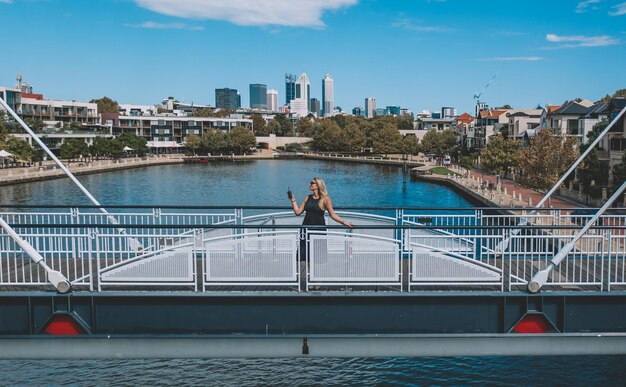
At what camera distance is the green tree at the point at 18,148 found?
291 feet

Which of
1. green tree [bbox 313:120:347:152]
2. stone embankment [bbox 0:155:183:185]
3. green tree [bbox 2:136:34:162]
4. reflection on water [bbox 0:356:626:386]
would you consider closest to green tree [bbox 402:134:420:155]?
green tree [bbox 313:120:347:152]

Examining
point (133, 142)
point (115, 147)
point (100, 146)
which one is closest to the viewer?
point (100, 146)

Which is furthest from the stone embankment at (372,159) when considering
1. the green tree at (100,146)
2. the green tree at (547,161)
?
the green tree at (547,161)

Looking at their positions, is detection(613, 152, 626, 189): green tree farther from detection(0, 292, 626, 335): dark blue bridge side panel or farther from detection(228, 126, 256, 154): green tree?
detection(228, 126, 256, 154): green tree

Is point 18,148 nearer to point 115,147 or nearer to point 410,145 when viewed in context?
point 115,147

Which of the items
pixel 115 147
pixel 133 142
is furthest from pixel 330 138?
pixel 115 147

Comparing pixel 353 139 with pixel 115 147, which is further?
pixel 353 139

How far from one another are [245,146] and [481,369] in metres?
154

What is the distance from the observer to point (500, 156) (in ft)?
236

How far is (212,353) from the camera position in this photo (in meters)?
9.85

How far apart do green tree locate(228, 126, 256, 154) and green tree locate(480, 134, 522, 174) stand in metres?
98.9

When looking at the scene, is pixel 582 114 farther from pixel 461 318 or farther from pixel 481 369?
pixel 461 318

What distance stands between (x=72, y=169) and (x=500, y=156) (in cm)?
6813

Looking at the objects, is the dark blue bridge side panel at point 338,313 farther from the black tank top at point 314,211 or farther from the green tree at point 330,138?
the green tree at point 330,138
